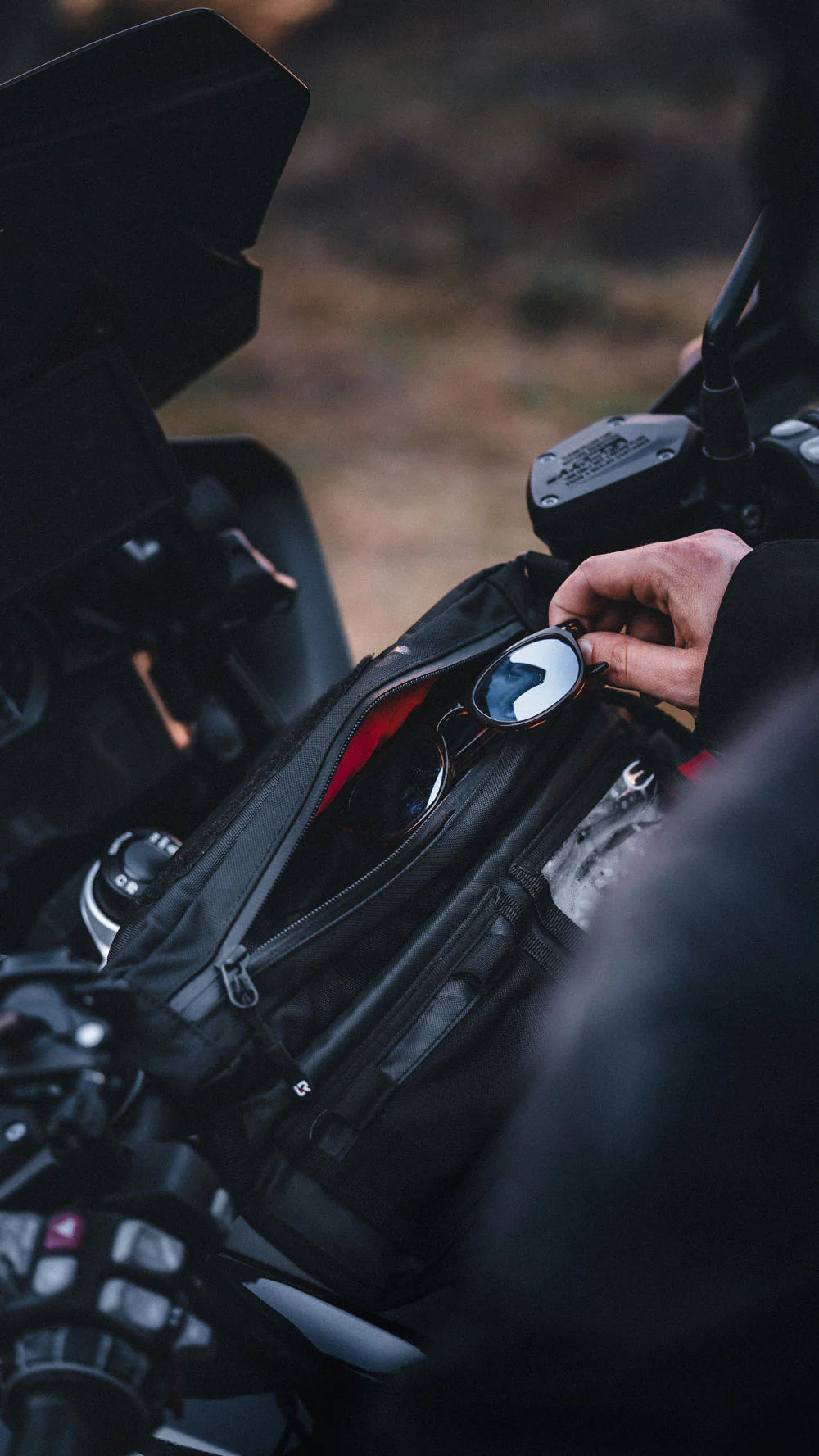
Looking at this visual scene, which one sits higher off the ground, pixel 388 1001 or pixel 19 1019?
pixel 19 1019

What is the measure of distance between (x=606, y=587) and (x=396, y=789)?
22 cm

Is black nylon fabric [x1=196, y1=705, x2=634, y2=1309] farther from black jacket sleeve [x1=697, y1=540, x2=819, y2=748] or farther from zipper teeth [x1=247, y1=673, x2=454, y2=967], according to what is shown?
black jacket sleeve [x1=697, y1=540, x2=819, y2=748]

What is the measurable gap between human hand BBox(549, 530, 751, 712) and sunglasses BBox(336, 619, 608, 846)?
0.8 inches

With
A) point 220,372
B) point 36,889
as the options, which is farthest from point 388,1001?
point 220,372

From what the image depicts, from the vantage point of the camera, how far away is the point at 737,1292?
0.47 m

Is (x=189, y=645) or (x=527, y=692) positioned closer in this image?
(x=527, y=692)

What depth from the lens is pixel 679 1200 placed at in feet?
1.56

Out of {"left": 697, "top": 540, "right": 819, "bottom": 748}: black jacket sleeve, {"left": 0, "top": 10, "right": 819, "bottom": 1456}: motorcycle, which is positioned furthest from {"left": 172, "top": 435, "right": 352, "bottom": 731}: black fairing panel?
{"left": 697, "top": 540, "right": 819, "bottom": 748}: black jacket sleeve

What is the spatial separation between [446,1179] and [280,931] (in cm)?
19

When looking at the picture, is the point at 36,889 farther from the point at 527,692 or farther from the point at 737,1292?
the point at 737,1292

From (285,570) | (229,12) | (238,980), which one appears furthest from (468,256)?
(238,980)

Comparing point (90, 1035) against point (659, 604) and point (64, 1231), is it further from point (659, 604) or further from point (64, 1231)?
point (659, 604)

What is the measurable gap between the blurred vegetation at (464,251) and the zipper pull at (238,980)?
1454 millimetres

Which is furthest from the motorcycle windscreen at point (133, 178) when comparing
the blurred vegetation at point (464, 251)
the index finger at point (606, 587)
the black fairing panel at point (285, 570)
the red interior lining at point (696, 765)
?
the blurred vegetation at point (464, 251)
